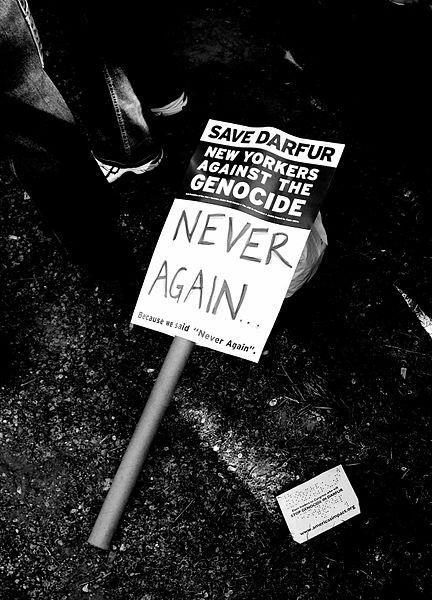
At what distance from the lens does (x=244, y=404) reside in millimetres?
2053

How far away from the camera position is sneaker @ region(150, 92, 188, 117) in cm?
232

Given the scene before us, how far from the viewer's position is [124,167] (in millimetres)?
2240

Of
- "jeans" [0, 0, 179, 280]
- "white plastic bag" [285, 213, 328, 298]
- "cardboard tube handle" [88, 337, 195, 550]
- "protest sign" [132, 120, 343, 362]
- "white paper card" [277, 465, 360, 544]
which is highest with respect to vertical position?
"jeans" [0, 0, 179, 280]

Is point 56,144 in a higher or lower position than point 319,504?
higher

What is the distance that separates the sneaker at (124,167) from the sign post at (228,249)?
421 mm

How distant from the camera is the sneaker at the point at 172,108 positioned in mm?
2320

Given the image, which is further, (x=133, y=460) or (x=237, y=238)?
(x=133, y=460)

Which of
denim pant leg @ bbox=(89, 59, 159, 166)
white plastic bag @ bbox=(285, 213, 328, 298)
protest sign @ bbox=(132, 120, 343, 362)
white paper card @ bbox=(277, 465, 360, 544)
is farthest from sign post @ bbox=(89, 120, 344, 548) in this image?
white paper card @ bbox=(277, 465, 360, 544)

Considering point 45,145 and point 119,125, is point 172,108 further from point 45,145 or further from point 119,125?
point 45,145

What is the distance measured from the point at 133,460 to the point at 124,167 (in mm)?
1097

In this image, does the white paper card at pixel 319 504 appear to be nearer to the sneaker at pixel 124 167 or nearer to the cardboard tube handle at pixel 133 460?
the cardboard tube handle at pixel 133 460

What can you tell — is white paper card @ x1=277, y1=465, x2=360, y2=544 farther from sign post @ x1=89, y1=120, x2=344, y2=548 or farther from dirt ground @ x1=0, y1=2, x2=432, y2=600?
sign post @ x1=89, y1=120, x2=344, y2=548

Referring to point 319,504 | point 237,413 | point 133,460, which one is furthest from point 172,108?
point 319,504

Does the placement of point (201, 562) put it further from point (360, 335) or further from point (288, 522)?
point (360, 335)
